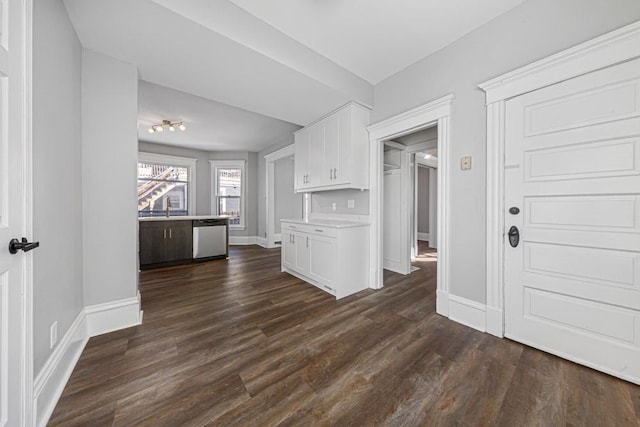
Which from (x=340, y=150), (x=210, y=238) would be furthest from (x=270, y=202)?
(x=340, y=150)

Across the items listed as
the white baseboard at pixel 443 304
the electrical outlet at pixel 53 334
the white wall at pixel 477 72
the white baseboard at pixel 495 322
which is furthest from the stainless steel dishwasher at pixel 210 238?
the white baseboard at pixel 495 322

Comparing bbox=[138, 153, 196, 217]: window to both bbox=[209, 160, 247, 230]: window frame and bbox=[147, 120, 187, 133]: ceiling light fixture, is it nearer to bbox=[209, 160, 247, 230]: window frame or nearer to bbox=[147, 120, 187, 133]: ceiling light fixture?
bbox=[209, 160, 247, 230]: window frame

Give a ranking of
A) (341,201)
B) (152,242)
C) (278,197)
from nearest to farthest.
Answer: (341,201) < (152,242) < (278,197)

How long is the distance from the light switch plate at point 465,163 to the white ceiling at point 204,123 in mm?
3400

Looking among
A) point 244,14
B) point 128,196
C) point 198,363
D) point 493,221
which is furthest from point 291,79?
point 198,363

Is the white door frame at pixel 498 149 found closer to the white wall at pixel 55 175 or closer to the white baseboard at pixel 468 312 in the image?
the white baseboard at pixel 468 312

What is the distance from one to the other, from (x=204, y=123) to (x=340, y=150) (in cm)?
307

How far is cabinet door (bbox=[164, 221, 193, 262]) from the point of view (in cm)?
428

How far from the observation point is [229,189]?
6.90 m

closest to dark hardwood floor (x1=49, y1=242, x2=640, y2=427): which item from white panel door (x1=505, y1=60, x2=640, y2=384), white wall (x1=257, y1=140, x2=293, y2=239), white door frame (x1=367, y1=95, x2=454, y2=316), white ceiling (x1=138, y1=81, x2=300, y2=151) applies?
white panel door (x1=505, y1=60, x2=640, y2=384)

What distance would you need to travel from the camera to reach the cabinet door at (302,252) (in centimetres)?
334

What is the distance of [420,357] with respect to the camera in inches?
67.4

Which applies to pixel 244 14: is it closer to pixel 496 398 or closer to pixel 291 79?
pixel 291 79

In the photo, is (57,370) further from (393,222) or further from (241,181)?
(241,181)
